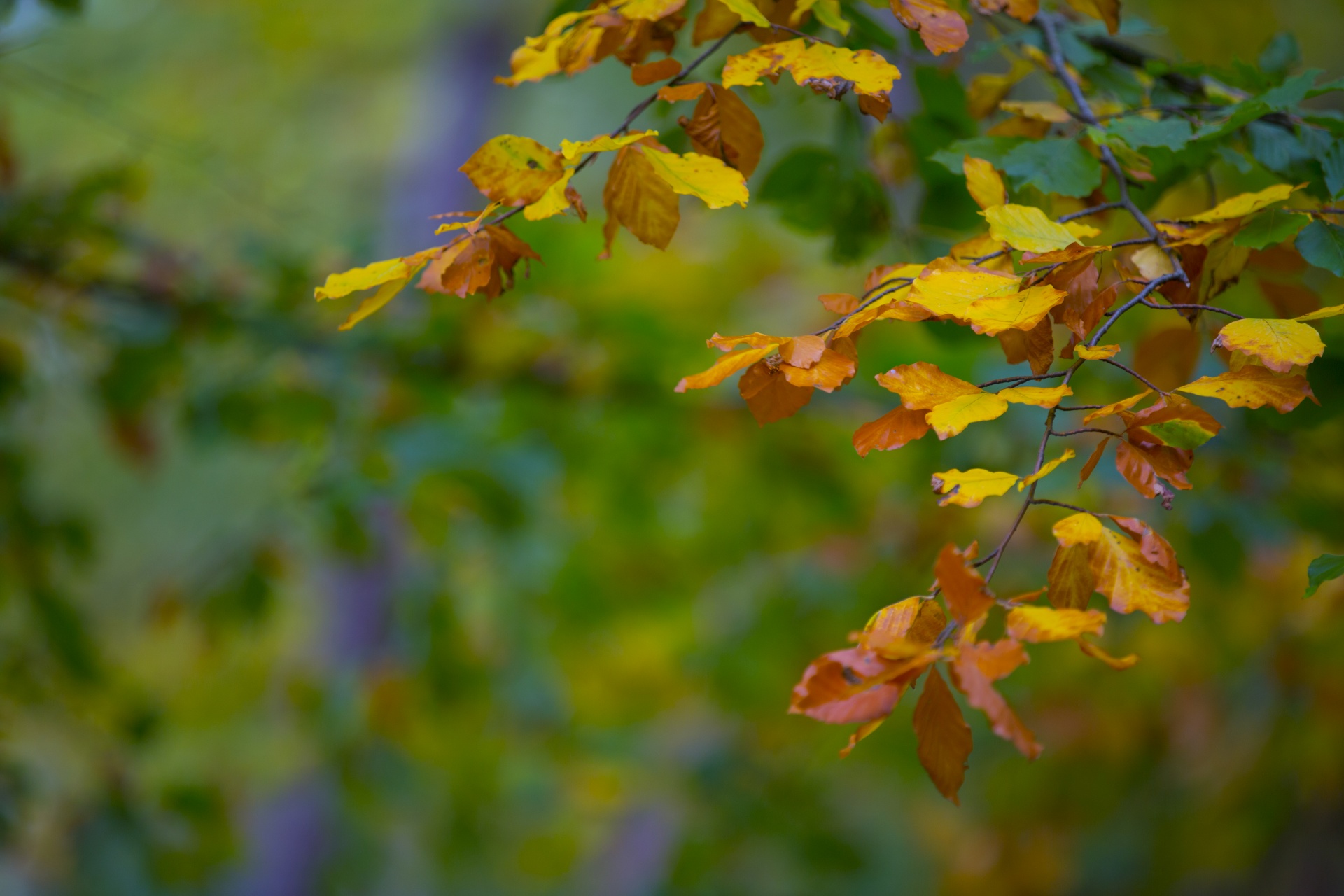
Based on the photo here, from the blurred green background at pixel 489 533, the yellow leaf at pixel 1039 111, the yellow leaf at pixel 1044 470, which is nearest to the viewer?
the yellow leaf at pixel 1044 470

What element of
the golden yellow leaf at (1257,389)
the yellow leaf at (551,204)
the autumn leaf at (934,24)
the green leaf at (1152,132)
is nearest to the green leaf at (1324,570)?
the golden yellow leaf at (1257,389)

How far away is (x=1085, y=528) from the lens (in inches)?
→ 21.2

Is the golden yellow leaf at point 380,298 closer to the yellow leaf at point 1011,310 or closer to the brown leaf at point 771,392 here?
the brown leaf at point 771,392

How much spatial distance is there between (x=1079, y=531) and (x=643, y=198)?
0.36 meters

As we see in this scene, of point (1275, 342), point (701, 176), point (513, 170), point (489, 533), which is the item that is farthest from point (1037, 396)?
point (489, 533)

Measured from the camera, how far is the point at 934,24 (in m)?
0.63

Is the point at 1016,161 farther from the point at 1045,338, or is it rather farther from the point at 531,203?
the point at 531,203

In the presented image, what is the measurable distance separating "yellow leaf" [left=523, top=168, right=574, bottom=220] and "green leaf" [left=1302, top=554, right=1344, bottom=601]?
533 millimetres

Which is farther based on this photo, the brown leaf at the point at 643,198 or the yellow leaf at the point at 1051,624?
the brown leaf at the point at 643,198

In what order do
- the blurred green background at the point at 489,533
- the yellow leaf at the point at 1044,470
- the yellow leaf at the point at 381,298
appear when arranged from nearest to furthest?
the yellow leaf at the point at 1044,470
the yellow leaf at the point at 381,298
the blurred green background at the point at 489,533

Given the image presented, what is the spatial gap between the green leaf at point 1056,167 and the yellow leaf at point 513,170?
14.3 inches

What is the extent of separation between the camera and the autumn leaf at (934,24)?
0.62 metres

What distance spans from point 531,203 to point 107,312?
1527mm

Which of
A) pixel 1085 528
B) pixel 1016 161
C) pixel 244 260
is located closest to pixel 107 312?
pixel 244 260
